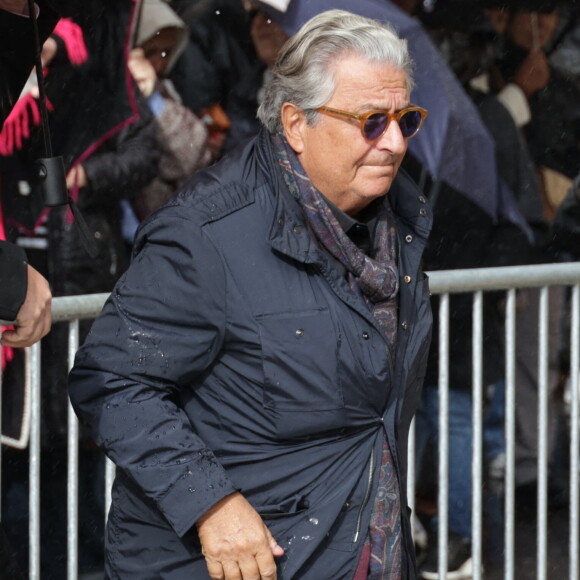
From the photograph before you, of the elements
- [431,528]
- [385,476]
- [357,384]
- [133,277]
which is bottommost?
[431,528]

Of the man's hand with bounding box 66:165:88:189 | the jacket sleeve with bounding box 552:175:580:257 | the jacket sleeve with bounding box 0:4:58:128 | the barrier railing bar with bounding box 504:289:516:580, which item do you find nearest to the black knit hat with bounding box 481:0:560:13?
the jacket sleeve with bounding box 552:175:580:257

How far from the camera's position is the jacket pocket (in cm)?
271

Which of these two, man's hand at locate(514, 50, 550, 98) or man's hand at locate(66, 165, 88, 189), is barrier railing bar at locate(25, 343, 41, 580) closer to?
man's hand at locate(66, 165, 88, 189)

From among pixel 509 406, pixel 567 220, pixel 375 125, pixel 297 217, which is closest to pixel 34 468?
pixel 297 217

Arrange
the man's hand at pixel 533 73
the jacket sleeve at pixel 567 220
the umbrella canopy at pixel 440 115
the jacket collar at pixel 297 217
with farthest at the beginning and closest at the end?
the jacket sleeve at pixel 567 220, the man's hand at pixel 533 73, the umbrella canopy at pixel 440 115, the jacket collar at pixel 297 217

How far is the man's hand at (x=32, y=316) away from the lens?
2.38m

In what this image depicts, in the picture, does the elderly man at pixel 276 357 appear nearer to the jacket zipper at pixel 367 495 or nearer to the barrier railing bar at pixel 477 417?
the jacket zipper at pixel 367 495

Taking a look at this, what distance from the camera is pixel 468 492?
5223 millimetres

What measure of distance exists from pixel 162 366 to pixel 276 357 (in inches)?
10.2

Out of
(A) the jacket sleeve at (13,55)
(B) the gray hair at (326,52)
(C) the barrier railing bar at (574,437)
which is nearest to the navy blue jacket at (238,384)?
(B) the gray hair at (326,52)

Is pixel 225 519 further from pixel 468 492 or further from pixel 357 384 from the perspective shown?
pixel 468 492

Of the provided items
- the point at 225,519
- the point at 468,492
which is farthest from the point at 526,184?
the point at 225,519

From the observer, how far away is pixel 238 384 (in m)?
2.74

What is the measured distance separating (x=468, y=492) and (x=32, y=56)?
331 centimetres
